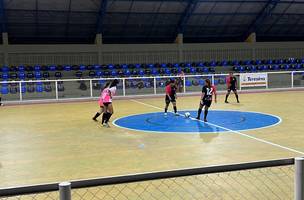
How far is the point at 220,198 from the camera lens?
6.23m

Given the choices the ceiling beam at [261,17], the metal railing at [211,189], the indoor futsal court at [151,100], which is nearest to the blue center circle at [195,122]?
the indoor futsal court at [151,100]

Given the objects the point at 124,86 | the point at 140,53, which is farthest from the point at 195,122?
the point at 140,53

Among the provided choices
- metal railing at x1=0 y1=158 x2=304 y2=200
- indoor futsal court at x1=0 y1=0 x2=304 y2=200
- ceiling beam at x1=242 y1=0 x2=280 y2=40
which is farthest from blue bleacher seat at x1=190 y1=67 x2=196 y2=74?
metal railing at x1=0 y1=158 x2=304 y2=200

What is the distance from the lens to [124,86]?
25453 mm

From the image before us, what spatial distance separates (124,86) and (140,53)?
11.9 m

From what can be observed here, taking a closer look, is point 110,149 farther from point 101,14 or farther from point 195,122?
point 101,14

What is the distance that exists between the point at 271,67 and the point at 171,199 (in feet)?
106

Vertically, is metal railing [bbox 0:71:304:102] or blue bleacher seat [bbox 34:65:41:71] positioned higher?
blue bleacher seat [bbox 34:65:41:71]

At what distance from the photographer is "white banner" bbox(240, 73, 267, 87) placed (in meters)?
27.7

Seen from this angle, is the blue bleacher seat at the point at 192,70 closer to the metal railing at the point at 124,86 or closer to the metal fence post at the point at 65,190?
the metal railing at the point at 124,86

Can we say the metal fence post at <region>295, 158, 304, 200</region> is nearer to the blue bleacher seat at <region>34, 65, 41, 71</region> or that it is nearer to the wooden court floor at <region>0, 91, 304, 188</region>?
the wooden court floor at <region>0, 91, 304, 188</region>

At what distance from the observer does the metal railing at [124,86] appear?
2339cm

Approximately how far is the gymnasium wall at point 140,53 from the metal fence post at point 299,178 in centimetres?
3256

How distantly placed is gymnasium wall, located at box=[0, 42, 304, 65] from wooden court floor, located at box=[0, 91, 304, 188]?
60.5 feet
